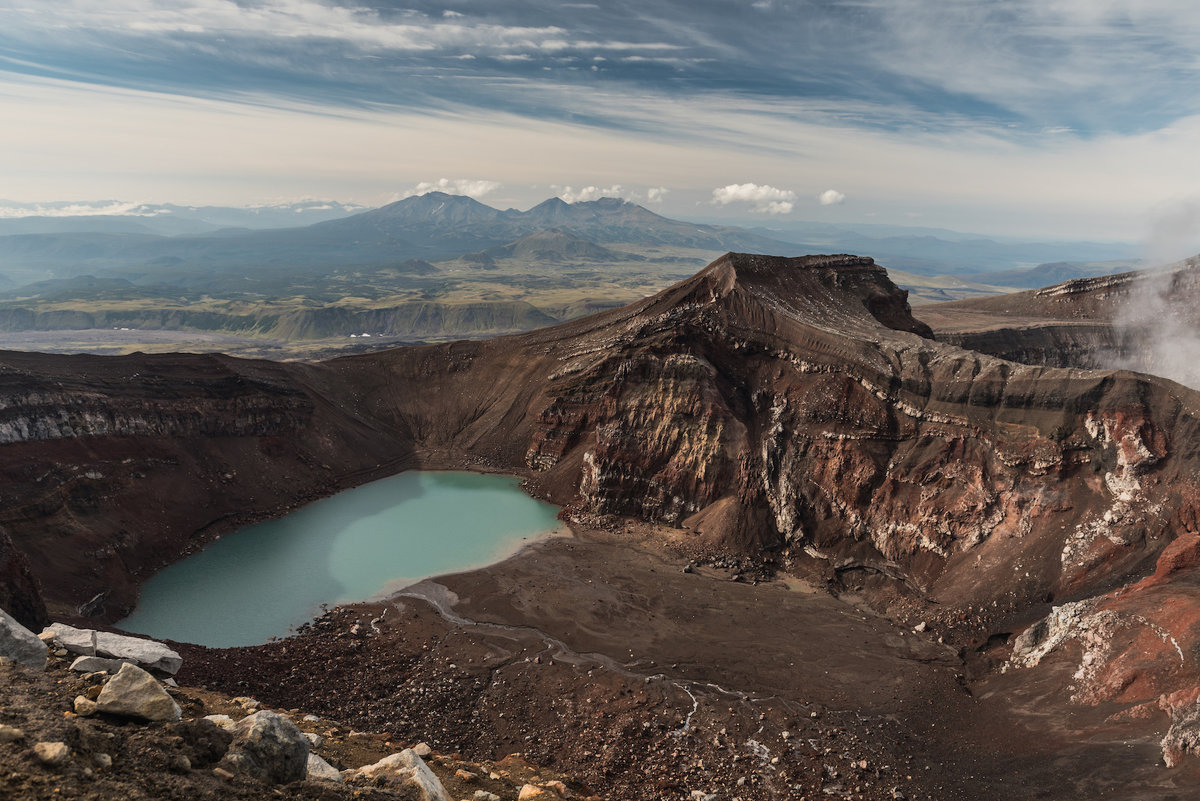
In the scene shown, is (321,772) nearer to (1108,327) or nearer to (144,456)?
(144,456)

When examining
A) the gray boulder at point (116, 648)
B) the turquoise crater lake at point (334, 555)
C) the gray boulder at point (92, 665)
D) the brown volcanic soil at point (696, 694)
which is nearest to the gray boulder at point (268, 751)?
the gray boulder at point (92, 665)

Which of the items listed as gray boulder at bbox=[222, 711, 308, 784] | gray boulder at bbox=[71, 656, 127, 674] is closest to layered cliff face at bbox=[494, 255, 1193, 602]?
gray boulder at bbox=[222, 711, 308, 784]

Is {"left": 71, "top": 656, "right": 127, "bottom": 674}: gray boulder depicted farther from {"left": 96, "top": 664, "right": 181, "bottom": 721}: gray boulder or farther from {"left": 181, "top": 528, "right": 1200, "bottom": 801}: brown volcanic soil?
{"left": 181, "top": 528, "right": 1200, "bottom": 801}: brown volcanic soil

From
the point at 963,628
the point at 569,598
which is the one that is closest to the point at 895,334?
the point at 963,628

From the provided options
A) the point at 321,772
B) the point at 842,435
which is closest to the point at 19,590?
the point at 321,772

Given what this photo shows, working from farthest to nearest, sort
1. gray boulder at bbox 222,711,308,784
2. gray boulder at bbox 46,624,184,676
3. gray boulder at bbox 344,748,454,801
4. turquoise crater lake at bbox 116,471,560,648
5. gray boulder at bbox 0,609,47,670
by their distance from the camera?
turquoise crater lake at bbox 116,471,560,648
gray boulder at bbox 46,624,184,676
gray boulder at bbox 344,748,454,801
gray boulder at bbox 0,609,47,670
gray boulder at bbox 222,711,308,784

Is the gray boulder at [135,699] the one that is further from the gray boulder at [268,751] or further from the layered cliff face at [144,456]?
the layered cliff face at [144,456]
